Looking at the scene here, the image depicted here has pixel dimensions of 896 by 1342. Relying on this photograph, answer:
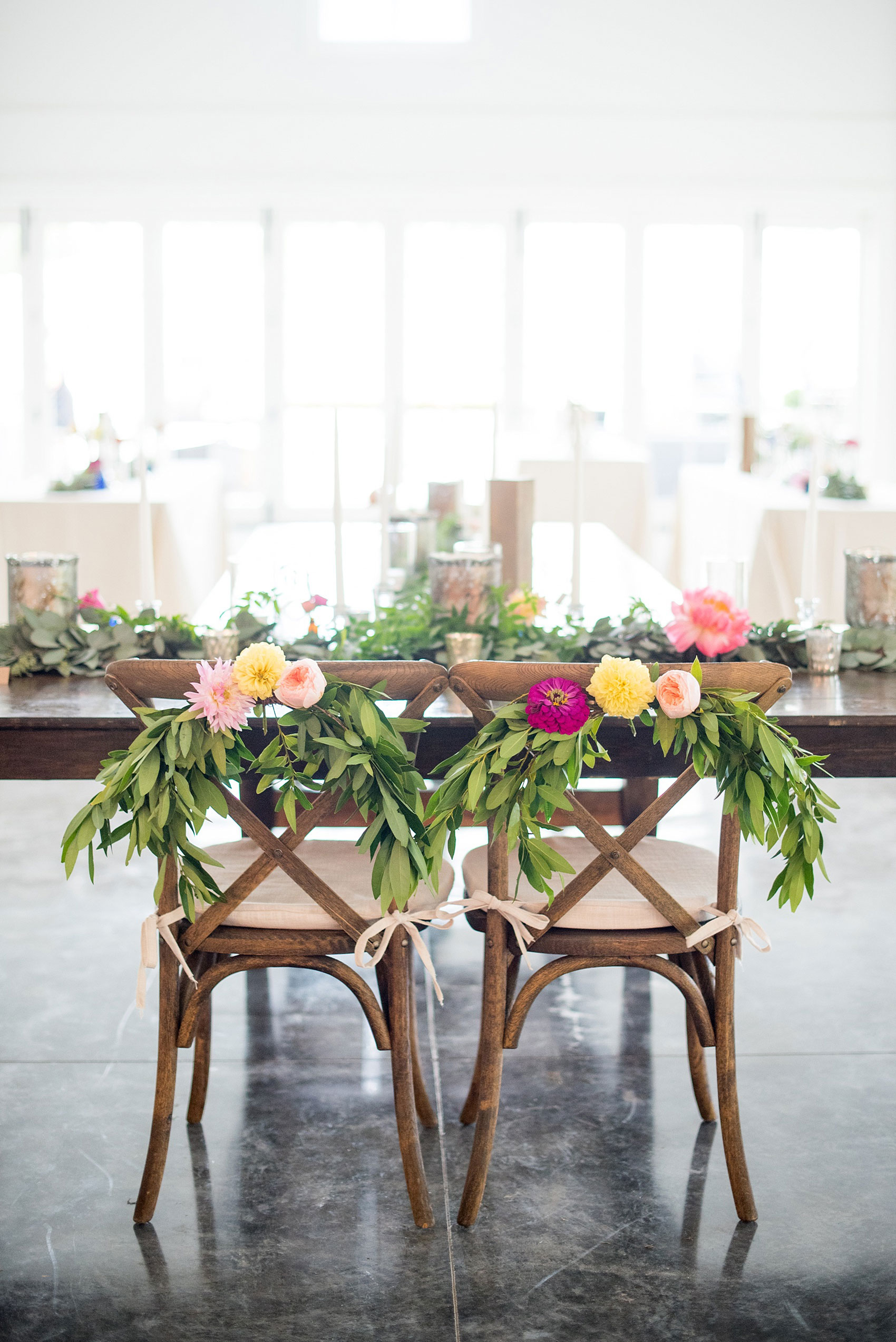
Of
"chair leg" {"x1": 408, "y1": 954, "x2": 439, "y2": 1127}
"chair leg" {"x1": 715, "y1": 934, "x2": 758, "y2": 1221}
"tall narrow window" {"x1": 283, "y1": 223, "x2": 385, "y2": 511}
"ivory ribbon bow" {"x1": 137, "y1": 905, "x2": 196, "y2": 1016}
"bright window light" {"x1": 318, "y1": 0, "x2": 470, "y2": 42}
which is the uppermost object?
"bright window light" {"x1": 318, "y1": 0, "x2": 470, "y2": 42}

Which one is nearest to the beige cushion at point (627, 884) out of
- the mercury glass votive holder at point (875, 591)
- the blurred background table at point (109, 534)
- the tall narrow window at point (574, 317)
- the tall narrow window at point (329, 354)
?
the mercury glass votive holder at point (875, 591)

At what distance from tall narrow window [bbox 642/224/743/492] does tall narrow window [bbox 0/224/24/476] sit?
425 cm

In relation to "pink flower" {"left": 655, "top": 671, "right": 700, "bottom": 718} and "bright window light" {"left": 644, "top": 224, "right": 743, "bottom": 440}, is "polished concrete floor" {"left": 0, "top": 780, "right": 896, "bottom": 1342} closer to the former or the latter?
"pink flower" {"left": 655, "top": 671, "right": 700, "bottom": 718}

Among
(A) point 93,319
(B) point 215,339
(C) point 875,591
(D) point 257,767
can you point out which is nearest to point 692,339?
(B) point 215,339

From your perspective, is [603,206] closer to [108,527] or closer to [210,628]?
[108,527]

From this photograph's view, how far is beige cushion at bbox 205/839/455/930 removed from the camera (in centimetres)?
178

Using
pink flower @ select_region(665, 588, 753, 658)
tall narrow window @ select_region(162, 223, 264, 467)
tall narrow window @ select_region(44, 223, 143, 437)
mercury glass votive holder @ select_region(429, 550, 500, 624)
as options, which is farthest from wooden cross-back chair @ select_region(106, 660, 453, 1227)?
tall narrow window @ select_region(162, 223, 264, 467)

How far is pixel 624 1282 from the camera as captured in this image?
1.69m

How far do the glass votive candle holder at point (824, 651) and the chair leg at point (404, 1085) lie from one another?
89cm

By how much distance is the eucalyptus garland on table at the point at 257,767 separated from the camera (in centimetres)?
160

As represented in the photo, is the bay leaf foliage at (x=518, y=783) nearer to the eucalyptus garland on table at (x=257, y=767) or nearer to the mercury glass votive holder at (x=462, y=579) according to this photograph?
the eucalyptus garland on table at (x=257, y=767)

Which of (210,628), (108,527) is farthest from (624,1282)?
(108,527)

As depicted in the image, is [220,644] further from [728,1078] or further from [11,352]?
[11,352]

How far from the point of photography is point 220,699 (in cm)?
160
